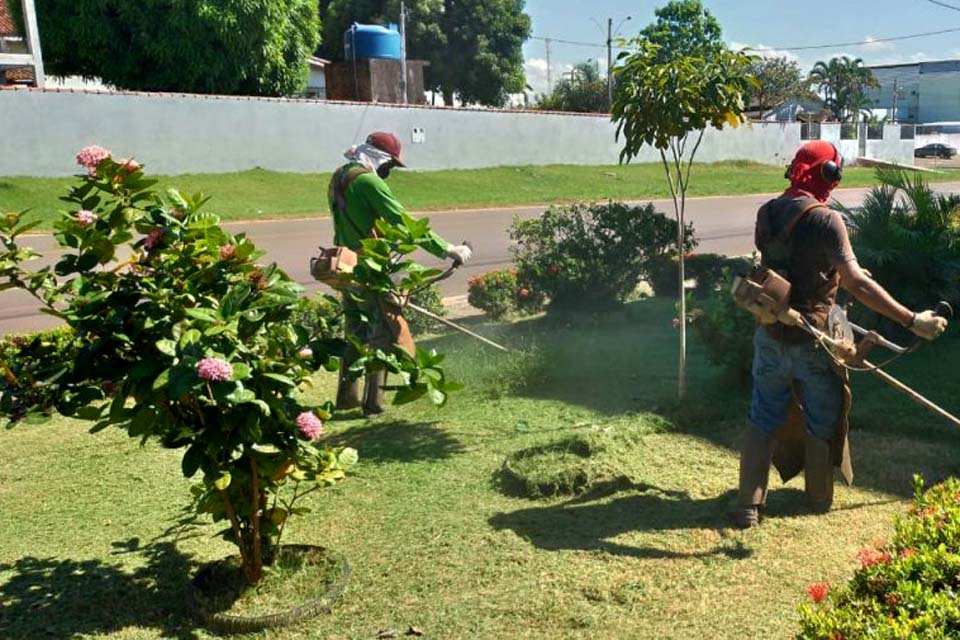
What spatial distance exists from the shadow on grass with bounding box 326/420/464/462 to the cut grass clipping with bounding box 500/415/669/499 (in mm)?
483

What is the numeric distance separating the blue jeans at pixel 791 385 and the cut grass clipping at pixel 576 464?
35.3 inches

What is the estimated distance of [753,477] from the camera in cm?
421

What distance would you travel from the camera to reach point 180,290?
3.20 m

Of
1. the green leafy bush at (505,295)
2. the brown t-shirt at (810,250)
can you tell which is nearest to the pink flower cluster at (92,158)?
the brown t-shirt at (810,250)

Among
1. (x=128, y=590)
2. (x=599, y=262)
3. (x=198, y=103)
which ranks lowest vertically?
(x=128, y=590)

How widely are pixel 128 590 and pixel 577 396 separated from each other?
3.49 meters

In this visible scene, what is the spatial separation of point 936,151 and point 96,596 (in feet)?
200

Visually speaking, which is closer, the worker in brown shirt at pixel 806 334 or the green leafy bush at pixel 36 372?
the green leafy bush at pixel 36 372

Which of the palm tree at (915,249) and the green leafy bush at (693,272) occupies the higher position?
the palm tree at (915,249)

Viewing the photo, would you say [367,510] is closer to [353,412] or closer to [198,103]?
[353,412]

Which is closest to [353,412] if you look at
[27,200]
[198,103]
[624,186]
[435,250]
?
[435,250]

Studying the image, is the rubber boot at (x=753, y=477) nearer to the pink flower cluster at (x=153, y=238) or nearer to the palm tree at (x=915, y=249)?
→ the pink flower cluster at (x=153, y=238)

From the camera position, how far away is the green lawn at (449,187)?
20203 mm

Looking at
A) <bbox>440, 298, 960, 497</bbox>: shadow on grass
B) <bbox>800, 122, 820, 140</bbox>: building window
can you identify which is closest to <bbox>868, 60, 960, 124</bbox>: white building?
<bbox>800, 122, 820, 140</bbox>: building window
